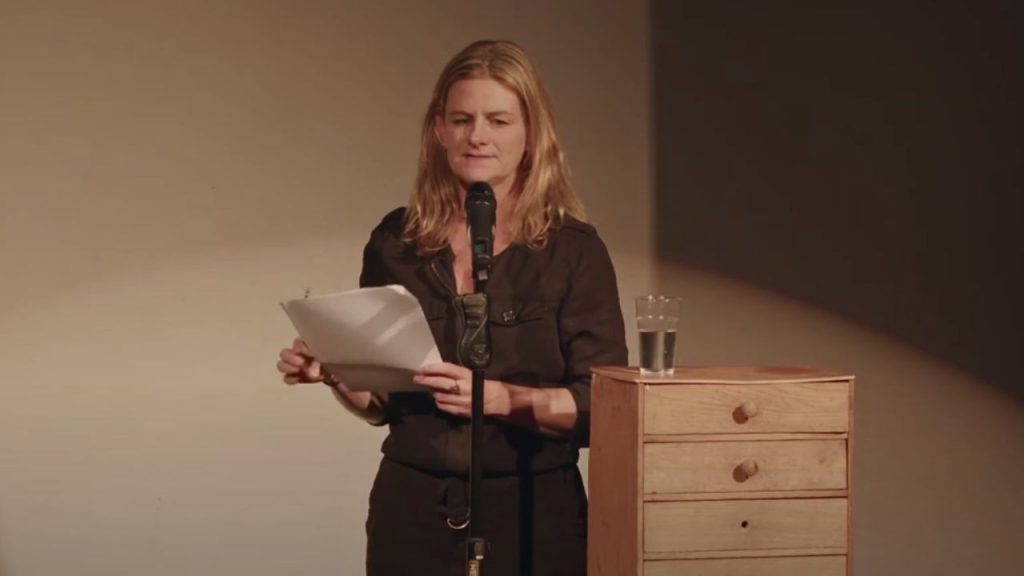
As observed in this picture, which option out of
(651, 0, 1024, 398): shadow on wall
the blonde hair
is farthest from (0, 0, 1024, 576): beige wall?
the blonde hair

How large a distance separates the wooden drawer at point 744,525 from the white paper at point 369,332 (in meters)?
0.44

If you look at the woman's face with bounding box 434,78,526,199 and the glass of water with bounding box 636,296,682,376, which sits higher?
the woman's face with bounding box 434,78,526,199

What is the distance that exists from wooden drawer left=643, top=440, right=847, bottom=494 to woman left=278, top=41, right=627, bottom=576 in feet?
0.93

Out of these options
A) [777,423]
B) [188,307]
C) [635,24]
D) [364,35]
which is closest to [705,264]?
[635,24]

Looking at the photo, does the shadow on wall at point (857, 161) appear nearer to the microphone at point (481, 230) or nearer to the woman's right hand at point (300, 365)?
the woman's right hand at point (300, 365)

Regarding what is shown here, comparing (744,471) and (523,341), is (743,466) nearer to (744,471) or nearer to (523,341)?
(744,471)

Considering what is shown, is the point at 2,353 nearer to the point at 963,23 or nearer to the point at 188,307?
the point at 188,307

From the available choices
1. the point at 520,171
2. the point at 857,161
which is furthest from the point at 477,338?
the point at 857,161

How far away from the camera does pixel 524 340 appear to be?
2.27m

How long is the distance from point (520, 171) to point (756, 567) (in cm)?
82

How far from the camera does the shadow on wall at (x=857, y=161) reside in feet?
10.8

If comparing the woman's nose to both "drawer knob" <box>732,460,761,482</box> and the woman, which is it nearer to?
the woman

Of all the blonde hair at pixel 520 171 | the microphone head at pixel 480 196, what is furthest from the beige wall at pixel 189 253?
the microphone head at pixel 480 196

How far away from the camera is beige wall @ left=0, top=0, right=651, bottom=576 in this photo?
3.20 meters
